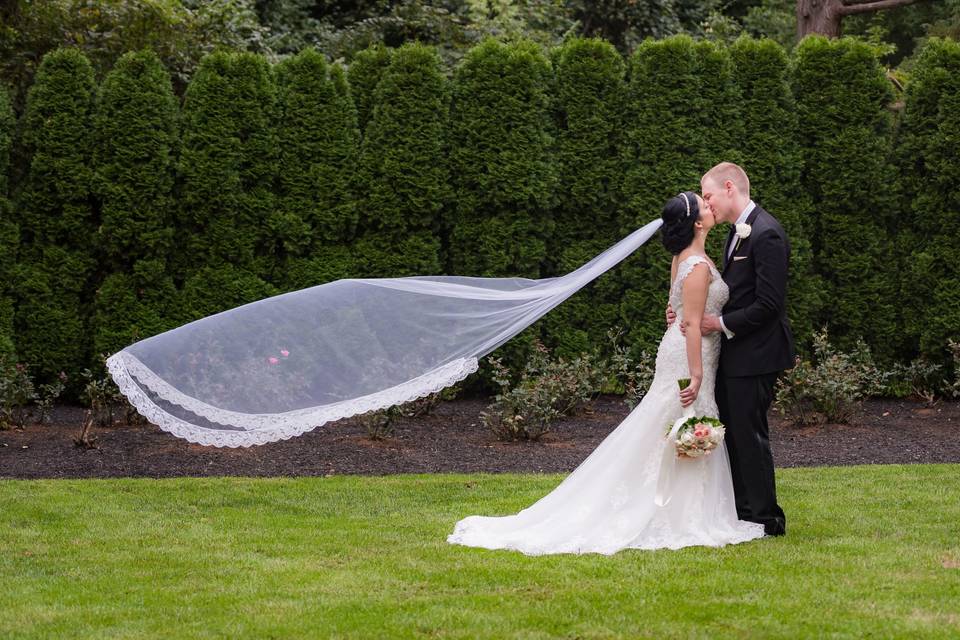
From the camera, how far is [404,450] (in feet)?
30.4

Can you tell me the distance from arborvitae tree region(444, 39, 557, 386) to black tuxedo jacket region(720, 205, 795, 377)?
5.09 meters

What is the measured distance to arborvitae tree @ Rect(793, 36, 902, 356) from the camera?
441 inches

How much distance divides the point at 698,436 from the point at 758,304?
800mm

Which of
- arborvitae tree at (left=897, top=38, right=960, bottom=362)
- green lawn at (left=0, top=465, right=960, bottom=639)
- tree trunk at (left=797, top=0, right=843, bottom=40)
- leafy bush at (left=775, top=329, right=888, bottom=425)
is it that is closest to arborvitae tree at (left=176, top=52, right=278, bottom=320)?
green lawn at (left=0, top=465, right=960, bottom=639)

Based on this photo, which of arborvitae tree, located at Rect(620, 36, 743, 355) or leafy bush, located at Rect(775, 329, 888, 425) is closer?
leafy bush, located at Rect(775, 329, 888, 425)

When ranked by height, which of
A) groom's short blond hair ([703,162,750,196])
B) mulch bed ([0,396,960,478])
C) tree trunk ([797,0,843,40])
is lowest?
mulch bed ([0,396,960,478])

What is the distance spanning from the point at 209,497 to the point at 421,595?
2.88 m

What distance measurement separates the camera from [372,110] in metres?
11.4

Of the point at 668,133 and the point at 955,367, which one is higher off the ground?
the point at 668,133

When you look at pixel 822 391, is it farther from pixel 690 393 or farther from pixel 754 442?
pixel 690 393

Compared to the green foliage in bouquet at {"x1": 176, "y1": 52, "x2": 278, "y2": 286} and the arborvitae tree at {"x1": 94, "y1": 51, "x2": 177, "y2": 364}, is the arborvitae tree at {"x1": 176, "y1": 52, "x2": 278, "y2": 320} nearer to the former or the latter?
the green foliage in bouquet at {"x1": 176, "y1": 52, "x2": 278, "y2": 286}

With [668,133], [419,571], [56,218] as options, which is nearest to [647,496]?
[419,571]

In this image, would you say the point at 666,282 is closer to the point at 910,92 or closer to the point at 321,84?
the point at 910,92

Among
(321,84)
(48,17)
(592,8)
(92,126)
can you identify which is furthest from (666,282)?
(592,8)
